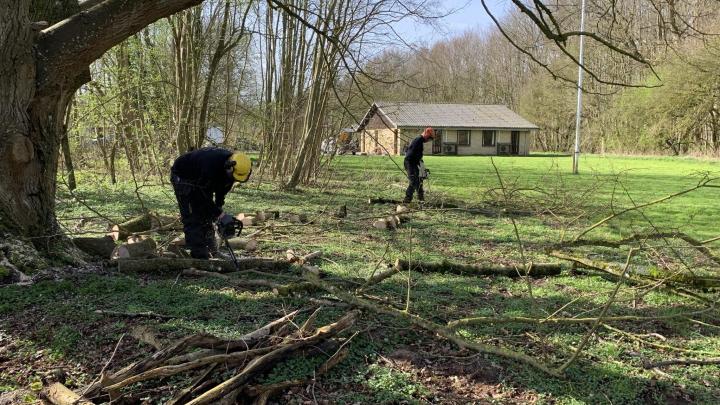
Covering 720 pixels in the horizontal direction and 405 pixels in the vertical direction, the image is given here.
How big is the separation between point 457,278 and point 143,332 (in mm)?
2823

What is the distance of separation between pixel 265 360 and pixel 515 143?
4340cm

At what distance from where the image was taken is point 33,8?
442 cm

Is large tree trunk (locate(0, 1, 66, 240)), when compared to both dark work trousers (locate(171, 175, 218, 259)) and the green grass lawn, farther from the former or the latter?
dark work trousers (locate(171, 175, 218, 259))

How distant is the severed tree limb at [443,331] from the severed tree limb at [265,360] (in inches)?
4.9

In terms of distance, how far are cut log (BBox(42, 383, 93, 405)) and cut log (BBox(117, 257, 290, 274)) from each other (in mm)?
1996

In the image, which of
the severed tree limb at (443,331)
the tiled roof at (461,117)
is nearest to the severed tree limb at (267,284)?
the severed tree limb at (443,331)

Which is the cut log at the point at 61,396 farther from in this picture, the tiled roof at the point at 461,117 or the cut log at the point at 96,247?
the tiled roof at the point at 461,117

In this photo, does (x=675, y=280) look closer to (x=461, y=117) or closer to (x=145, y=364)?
(x=145, y=364)

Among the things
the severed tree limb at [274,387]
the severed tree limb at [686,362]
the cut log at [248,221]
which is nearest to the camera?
the severed tree limb at [274,387]

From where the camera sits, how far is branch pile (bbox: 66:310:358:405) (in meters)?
2.37

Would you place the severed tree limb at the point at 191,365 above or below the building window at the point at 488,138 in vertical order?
below

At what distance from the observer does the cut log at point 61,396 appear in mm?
2293

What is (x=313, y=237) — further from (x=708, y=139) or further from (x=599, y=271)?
(x=708, y=139)

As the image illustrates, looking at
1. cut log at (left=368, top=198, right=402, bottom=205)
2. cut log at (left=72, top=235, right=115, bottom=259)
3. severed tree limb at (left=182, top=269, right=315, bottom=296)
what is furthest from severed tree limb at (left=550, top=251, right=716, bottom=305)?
cut log at (left=368, top=198, right=402, bottom=205)
